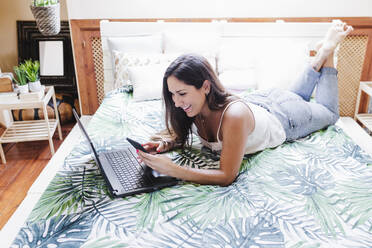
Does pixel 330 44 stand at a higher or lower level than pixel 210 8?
lower

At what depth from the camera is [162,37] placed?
2707 millimetres

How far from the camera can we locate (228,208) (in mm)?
1147

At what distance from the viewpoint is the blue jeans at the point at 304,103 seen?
5.77 ft

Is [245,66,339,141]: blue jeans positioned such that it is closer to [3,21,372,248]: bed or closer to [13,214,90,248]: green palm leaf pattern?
[3,21,372,248]: bed

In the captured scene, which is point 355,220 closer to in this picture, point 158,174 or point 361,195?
point 361,195

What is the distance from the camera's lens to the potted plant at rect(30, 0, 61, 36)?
253 cm

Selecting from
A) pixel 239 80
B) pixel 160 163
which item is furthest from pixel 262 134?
pixel 239 80

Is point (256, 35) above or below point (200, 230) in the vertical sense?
above

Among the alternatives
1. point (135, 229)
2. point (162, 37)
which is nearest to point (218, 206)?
point (135, 229)

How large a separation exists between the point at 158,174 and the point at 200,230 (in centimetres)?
36

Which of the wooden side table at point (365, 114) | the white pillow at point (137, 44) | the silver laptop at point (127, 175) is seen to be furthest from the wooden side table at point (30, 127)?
the wooden side table at point (365, 114)

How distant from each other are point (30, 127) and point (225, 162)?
6.74 ft

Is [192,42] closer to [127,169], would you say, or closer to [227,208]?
[127,169]

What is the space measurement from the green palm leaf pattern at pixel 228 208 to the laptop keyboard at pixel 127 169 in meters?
0.07
